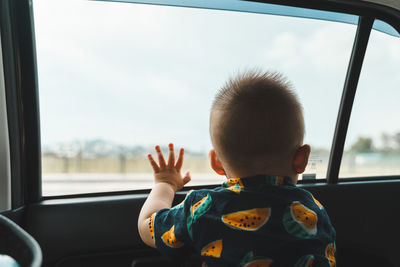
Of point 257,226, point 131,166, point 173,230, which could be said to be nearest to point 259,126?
point 257,226

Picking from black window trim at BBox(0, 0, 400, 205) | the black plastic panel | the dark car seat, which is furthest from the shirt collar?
black window trim at BBox(0, 0, 400, 205)

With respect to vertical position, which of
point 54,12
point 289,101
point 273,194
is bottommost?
point 273,194

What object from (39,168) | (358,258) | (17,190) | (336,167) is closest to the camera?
(17,190)

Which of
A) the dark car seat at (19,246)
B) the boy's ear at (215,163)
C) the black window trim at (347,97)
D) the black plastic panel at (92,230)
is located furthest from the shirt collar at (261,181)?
the black window trim at (347,97)

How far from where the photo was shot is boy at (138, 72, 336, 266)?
79 cm

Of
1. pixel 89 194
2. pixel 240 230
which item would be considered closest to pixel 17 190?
pixel 89 194

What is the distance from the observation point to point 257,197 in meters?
0.82

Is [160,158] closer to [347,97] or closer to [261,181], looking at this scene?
[261,181]

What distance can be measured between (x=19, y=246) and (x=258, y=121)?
0.63 metres

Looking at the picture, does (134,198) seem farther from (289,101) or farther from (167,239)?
(289,101)

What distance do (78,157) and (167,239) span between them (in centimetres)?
277

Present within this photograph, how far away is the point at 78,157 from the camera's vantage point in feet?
11.0

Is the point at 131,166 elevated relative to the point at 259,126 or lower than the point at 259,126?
lower

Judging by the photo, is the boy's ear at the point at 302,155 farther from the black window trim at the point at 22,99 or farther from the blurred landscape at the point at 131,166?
the black window trim at the point at 22,99
